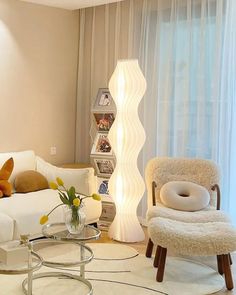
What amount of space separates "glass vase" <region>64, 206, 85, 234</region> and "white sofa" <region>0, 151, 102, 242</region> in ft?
2.32

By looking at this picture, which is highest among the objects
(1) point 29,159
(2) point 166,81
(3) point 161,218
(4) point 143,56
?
(4) point 143,56

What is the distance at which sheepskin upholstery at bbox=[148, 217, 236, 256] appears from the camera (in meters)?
3.14

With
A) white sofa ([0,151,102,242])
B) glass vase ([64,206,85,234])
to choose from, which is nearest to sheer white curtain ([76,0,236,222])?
white sofa ([0,151,102,242])

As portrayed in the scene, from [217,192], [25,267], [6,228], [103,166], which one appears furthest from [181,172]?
[25,267]

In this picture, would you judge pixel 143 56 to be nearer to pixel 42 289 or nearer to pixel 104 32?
pixel 104 32

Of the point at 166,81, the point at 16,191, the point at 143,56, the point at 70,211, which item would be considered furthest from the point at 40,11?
the point at 70,211

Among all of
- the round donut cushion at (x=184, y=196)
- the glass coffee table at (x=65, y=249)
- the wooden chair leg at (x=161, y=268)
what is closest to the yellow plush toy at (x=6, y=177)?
the glass coffee table at (x=65, y=249)

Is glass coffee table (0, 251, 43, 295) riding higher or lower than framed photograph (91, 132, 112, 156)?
lower

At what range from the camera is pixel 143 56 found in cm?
485

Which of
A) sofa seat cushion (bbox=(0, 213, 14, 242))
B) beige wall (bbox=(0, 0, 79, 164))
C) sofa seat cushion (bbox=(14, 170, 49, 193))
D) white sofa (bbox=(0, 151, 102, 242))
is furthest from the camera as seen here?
beige wall (bbox=(0, 0, 79, 164))

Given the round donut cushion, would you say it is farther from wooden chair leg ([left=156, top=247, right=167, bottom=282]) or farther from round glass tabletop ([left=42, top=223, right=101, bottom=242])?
round glass tabletop ([left=42, top=223, right=101, bottom=242])

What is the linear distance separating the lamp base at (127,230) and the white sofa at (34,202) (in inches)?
10.9

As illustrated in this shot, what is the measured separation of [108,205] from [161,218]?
1572 mm

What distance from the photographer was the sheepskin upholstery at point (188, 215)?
141 inches
